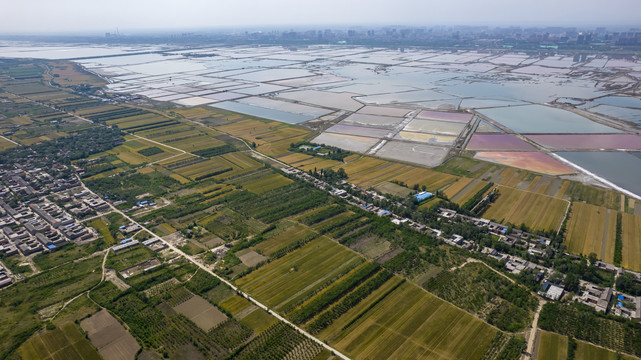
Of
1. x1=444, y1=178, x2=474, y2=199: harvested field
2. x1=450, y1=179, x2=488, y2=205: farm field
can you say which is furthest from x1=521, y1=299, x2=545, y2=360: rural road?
x1=444, y1=178, x2=474, y2=199: harvested field

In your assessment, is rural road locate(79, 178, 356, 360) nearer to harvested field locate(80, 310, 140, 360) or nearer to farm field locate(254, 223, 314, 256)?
farm field locate(254, 223, 314, 256)

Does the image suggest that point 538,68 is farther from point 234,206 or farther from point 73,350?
point 73,350

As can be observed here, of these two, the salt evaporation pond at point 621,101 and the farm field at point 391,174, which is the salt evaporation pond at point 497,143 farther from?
the salt evaporation pond at point 621,101

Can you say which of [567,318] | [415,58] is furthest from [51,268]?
[415,58]

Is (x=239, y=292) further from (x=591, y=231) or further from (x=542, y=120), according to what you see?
(x=542, y=120)

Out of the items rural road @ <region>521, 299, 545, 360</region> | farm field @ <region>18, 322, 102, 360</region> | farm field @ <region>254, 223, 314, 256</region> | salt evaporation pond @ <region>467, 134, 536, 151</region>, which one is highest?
salt evaporation pond @ <region>467, 134, 536, 151</region>

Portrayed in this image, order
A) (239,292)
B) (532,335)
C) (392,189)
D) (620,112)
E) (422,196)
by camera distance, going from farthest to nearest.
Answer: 1. (620,112)
2. (392,189)
3. (422,196)
4. (239,292)
5. (532,335)

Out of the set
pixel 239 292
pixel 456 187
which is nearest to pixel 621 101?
pixel 456 187
